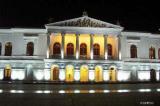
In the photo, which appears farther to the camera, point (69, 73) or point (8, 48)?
point (8, 48)

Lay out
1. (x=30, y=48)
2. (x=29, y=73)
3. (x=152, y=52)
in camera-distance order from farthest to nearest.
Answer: (x=152, y=52)
(x=30, y=48)
(x=29, y=73)

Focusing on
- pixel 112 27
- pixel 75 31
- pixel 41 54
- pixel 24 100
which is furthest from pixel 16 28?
pixel 24 100

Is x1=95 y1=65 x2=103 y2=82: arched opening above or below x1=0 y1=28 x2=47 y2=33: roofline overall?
below

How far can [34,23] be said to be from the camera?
50.5 meters

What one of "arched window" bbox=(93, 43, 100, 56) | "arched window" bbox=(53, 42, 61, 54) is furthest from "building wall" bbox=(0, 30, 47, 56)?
"arched window" bbox=(93, 43, 100, 56)

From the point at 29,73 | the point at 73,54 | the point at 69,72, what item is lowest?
the point at 29,73

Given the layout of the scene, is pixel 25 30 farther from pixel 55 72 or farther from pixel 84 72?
pixel 84 72

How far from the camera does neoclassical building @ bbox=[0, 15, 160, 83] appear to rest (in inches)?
1822

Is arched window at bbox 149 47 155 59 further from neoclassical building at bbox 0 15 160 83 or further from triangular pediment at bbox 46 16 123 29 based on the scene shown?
triangular pediment at bbox 46 16 123 29

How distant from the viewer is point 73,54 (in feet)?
158

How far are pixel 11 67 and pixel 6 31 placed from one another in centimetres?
650

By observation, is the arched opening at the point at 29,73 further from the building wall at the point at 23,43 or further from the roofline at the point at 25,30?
the roofline at the point at 25,30

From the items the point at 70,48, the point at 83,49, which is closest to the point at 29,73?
the point at 70,48

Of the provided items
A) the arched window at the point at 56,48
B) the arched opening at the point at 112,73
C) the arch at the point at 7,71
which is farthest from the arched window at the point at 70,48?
the arch at the point at 7,71
